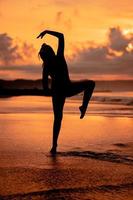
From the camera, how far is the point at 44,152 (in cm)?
801

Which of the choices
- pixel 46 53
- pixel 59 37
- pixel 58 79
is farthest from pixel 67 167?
pixel 59 37

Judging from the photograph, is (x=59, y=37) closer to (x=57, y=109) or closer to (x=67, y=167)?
(x=57, y=109)

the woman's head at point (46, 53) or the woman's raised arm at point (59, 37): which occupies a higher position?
the woman's raised arm at point (59, 37)

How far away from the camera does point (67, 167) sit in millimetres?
6539

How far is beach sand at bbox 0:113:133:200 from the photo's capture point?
16.5ft

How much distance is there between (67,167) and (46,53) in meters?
2.23

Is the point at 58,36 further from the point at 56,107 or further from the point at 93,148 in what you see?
the point at 93,148

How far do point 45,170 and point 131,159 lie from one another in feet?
5.41

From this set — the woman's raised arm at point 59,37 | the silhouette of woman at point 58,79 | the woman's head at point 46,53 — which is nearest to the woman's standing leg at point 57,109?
the silhouette of woman at point 58,79

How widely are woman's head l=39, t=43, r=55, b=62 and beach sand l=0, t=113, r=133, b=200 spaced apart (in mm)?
1657

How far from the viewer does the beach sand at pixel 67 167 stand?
5039 mm

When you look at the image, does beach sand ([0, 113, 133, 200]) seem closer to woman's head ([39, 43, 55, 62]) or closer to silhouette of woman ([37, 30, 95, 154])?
silhouette of woman ([37, 30, 95, 154])

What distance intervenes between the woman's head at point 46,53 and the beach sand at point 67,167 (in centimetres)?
166

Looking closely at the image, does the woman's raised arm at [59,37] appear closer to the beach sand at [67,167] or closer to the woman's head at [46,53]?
the woman's head at [46,53]
